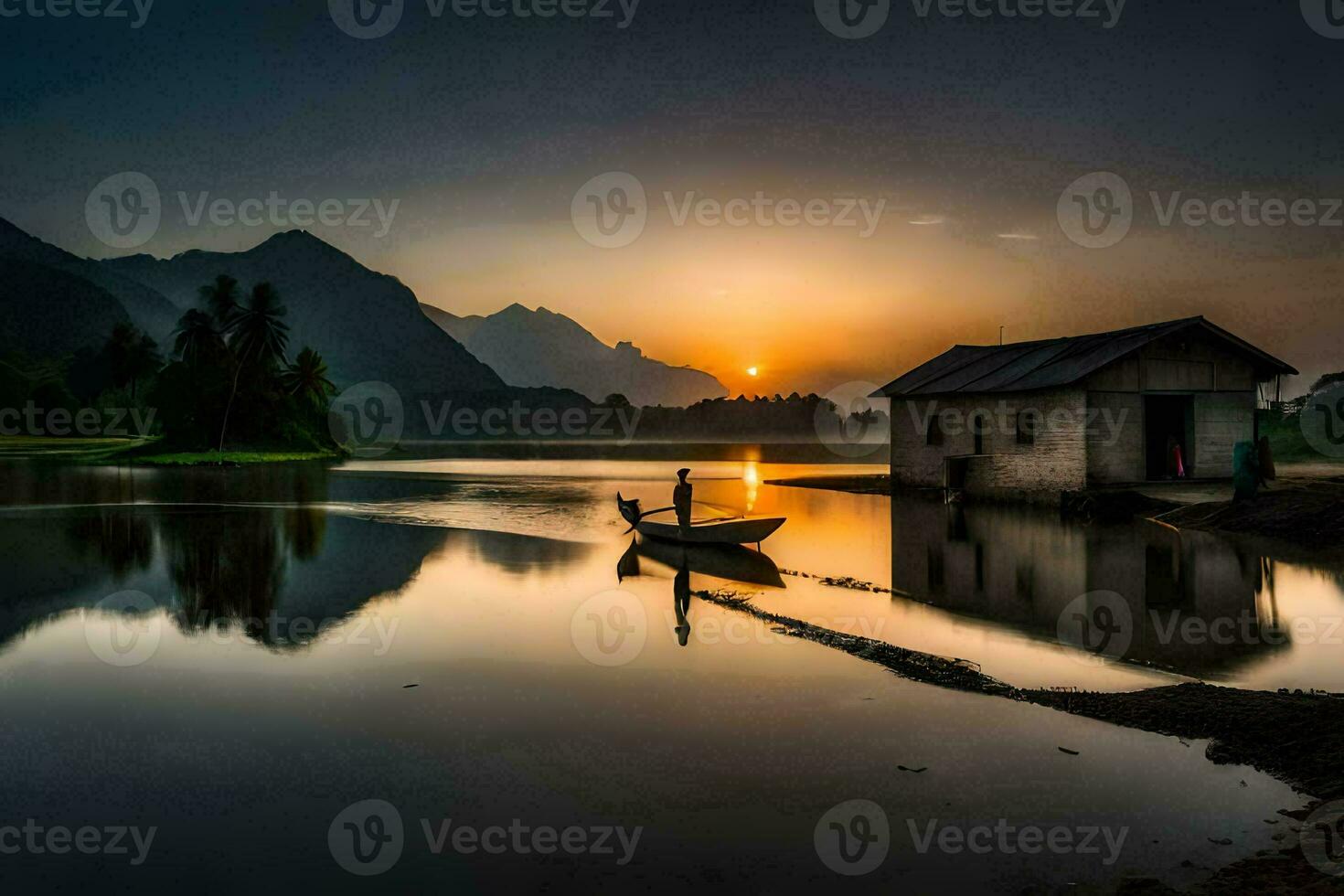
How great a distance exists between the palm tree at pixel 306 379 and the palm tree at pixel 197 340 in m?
10.0

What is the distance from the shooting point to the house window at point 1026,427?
99.1ft

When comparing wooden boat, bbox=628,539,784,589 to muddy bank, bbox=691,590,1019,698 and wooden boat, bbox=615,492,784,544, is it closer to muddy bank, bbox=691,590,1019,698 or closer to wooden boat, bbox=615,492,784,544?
wooden boat, bbox=615,492,784,544

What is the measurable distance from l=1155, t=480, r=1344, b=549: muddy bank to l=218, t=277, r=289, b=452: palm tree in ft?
249

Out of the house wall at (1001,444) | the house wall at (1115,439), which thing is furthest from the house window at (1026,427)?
the house wall at (1115,439)

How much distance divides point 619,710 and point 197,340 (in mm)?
83968

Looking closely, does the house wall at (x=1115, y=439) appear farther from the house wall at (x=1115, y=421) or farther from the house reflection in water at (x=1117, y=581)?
the house reflection in water at (x=1117, y=581)

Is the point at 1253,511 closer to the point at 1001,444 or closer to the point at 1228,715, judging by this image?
the point at 1001,444

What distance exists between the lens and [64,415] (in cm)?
11538

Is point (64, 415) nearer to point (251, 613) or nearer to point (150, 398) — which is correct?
point (150, 398)

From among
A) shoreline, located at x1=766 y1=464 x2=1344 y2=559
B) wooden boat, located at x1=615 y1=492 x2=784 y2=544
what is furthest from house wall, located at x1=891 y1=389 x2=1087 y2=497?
wooden boat, located at x1=615 y1=492 x2=784 y2=544

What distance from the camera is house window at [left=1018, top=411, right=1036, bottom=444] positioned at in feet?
99.1

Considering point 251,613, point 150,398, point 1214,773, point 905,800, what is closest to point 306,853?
point 905,800

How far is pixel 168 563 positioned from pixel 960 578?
18747 millimetres

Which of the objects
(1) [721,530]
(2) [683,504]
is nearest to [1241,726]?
(1) [721,530]
